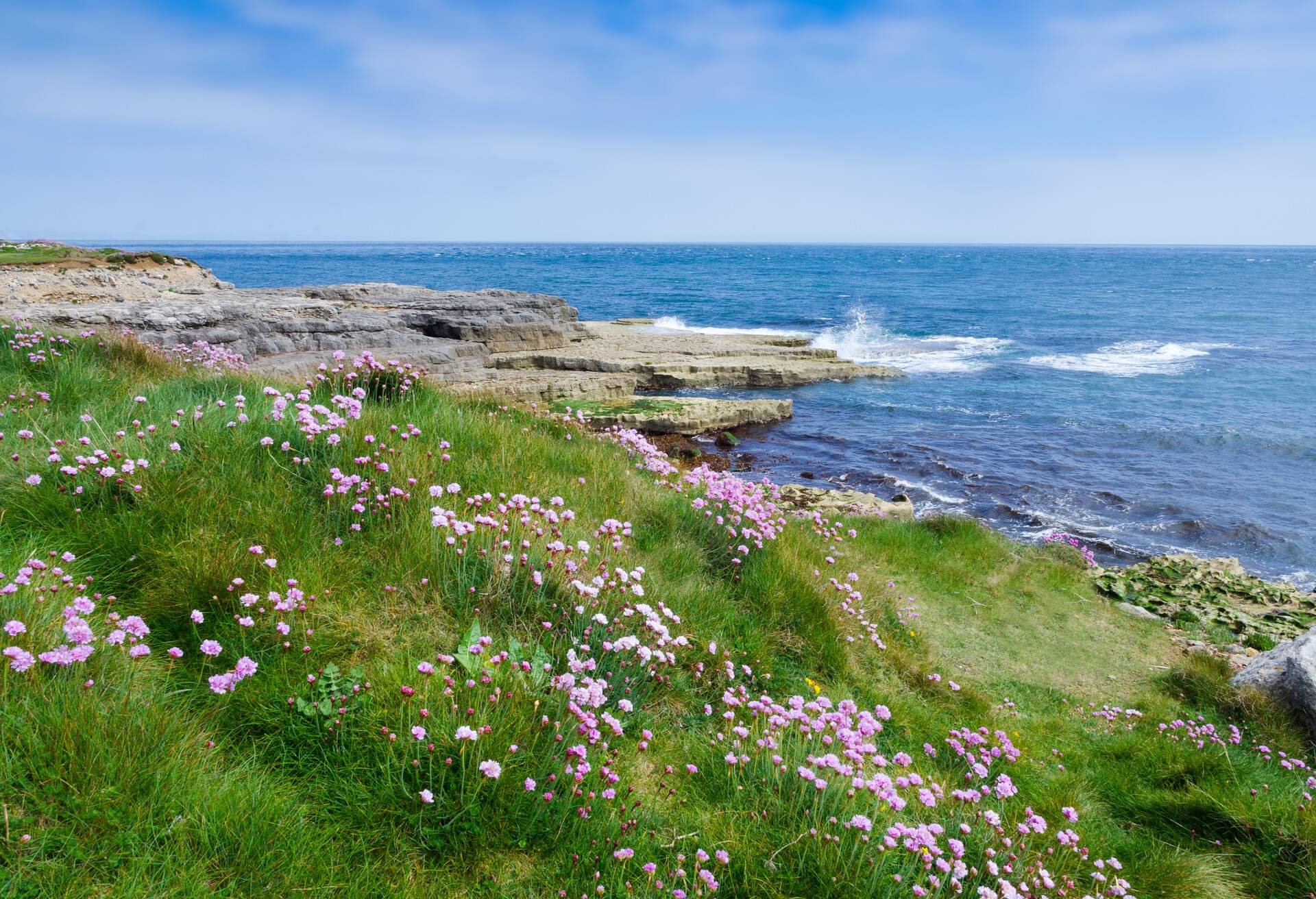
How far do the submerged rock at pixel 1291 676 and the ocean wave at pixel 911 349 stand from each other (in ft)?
95.4

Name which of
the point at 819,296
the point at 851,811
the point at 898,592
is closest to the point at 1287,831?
the point at 851,811

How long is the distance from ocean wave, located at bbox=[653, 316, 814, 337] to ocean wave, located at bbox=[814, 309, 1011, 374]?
190 cm

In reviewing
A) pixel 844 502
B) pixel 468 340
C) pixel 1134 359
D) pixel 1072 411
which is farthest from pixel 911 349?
pixel 844 502

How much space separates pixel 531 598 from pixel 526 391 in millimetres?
19133

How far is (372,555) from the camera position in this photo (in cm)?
486

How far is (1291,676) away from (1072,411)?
74.4ft

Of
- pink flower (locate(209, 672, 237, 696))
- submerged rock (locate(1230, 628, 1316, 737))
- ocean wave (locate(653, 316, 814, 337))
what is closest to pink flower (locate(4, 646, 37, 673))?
pink flower (locate(209, 672, 237, 696))

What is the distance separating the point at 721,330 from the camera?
4769 cm

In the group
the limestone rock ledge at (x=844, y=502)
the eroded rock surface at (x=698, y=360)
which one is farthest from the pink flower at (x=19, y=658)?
the eroded rock surface at (x=698, y=360)

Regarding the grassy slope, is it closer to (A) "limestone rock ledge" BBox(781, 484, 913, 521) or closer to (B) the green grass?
(A) "limestone rock ledge" BBox(781, 484, 913, 521)

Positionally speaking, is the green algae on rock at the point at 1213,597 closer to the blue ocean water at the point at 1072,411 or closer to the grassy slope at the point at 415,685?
the blue ocean water at the point at 1072,411

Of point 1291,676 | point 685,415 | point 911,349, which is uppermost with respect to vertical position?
point 911,349

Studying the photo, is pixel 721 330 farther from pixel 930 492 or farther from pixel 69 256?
pixel 69 256

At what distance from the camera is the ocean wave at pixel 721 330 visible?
148ft
